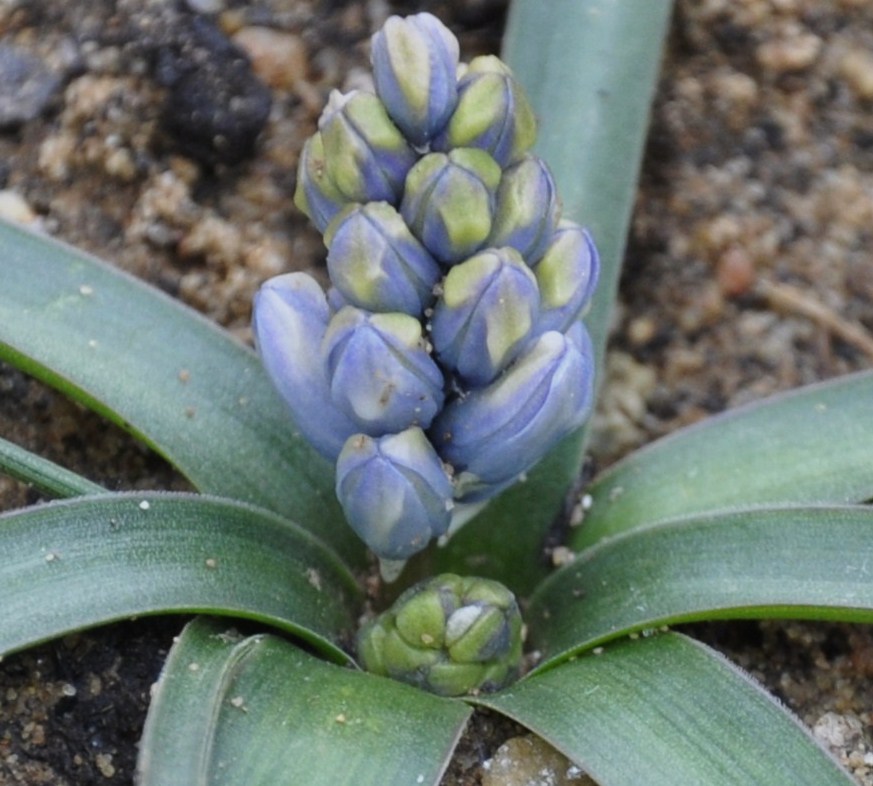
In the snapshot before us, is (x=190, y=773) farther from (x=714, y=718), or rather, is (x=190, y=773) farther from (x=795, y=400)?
(x=795, y=400)

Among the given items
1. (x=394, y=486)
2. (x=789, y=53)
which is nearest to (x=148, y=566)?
(x=394, y=486)

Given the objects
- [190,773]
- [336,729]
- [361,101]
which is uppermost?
[361,101]

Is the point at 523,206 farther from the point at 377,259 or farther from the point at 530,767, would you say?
the point at 530,767

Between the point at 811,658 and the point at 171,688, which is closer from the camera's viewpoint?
the point at 171,688

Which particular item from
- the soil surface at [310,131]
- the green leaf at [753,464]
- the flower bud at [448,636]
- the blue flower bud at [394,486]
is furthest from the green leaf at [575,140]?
the soil surface at [310,131]

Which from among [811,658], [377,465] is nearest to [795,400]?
[811,658]

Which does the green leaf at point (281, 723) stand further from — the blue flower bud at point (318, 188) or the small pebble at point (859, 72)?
the small pebble at point (859, 72)
